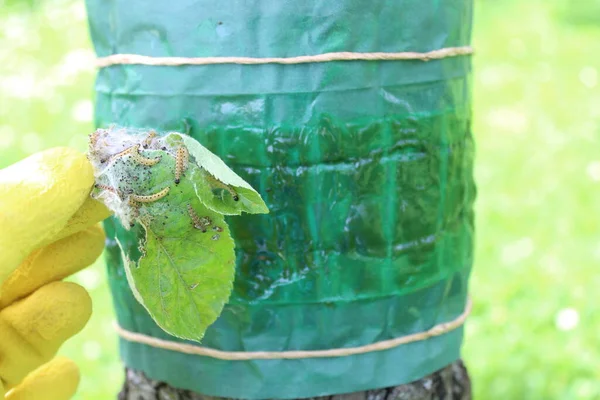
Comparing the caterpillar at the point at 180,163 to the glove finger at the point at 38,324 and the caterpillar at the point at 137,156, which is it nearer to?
the caterpillar at the point at 137,156

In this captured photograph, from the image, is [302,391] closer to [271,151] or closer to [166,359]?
[166,359]

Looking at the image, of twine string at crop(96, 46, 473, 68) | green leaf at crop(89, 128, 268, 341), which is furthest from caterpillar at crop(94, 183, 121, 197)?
twine string at crop(96, 46, 473, 68)

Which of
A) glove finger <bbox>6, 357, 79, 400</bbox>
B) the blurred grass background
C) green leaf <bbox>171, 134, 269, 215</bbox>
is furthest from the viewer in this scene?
Result: the blurred grass background

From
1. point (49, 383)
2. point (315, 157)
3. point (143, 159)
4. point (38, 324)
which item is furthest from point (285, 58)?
point (49, 383)

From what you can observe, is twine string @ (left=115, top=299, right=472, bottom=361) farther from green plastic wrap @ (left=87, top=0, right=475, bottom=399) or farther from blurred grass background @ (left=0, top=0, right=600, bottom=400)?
blurred grass background @ (left=0, top=0, right=600, bottom=400)

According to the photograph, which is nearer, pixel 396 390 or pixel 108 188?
pixel 108 188

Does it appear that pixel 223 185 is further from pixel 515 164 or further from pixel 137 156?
pixel 515 164

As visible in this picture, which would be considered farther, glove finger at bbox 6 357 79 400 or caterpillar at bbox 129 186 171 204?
glove finger at bbox 6 357 79 400
